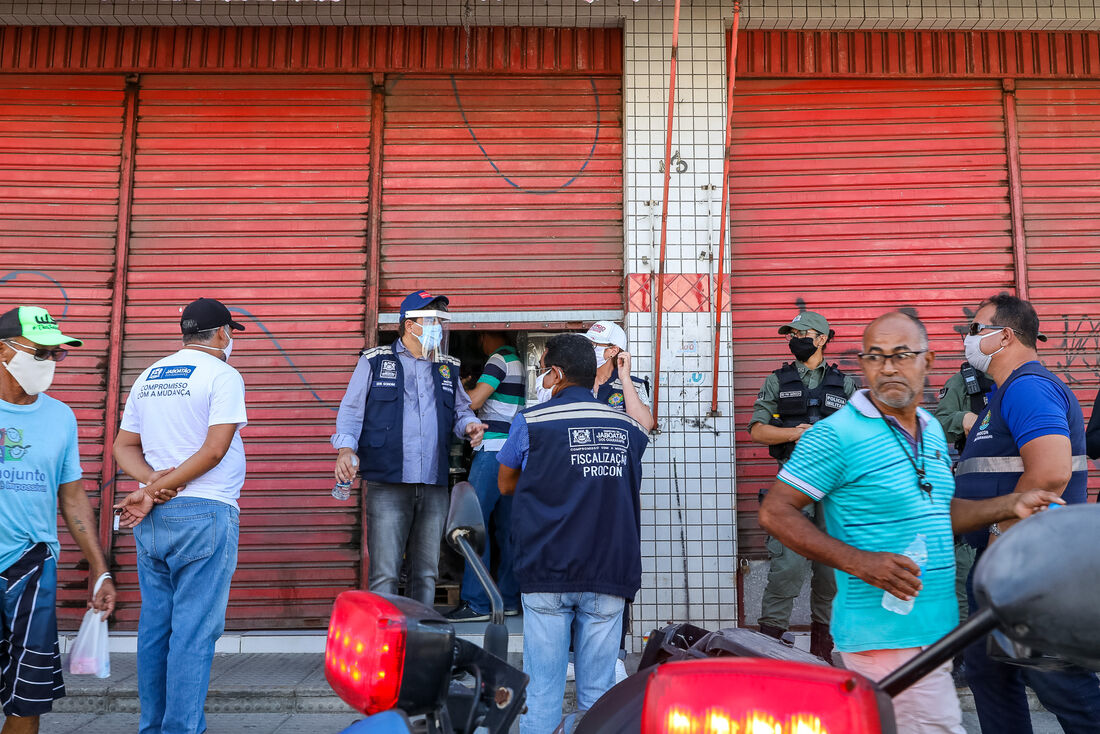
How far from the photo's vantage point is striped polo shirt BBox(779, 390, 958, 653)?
250cm

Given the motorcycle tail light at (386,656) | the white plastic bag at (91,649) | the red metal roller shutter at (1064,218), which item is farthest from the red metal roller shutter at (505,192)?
the motorcycle tail light at (386,656)

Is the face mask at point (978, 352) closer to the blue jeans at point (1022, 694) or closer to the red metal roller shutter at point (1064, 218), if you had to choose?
the blue jeans at point (1022, 694)

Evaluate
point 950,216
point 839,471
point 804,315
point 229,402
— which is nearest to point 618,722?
point 839,471

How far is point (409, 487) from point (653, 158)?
3118 mm

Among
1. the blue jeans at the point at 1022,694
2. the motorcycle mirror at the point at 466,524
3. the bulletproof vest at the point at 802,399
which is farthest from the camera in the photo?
the bulletproof vest at the point at 802,399

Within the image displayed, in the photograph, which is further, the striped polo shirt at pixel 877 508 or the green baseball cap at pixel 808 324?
the green baseball cap at pixel 808 324

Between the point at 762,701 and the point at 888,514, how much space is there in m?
1.58

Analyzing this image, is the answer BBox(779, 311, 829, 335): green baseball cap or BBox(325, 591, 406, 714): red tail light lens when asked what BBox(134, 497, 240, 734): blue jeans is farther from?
BBox(779, 311, 829, 335): green baseball cap

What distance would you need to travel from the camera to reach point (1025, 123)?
6605 mm

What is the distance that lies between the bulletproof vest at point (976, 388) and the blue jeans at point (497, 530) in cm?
338

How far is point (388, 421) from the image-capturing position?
521 centimetres

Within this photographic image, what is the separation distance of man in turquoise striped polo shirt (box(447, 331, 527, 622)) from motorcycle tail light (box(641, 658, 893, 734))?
5187 millimetres

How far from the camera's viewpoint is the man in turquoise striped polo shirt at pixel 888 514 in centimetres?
245

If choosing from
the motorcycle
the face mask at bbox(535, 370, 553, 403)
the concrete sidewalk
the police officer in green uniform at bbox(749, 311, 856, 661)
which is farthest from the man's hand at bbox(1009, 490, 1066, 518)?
the police officer in green uniform at bbox(749, 311, 856, 661)
